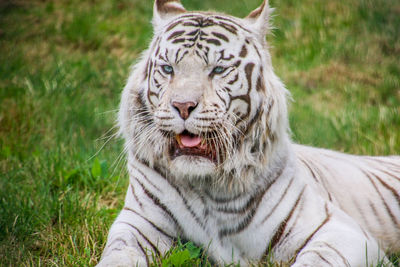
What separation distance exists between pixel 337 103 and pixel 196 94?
4.05m

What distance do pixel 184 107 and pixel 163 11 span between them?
879 mm

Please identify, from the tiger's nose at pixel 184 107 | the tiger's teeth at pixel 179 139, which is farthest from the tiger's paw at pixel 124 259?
the tiger's nose at pixel 184 107

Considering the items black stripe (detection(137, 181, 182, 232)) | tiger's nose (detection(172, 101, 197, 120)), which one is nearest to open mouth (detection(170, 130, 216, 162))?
tiger's nose (detection(172, 101, 197, 120))

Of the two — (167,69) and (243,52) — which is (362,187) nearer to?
(243,52)

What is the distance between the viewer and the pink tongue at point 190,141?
8.01 feet

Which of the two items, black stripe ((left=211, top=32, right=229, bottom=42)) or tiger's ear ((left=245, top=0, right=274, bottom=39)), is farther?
tiger's ear ((left=245, top=0, right=274, bottom=39))

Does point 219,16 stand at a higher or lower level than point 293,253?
higher

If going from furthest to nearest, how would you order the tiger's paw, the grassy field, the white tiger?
the grassy field → the white tiger → the tiger's paw

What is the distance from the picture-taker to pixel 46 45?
6863mm

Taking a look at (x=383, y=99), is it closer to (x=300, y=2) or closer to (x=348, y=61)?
(x=348, y=61)

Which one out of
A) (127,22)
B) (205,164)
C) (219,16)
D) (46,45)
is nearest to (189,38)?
(219,16)

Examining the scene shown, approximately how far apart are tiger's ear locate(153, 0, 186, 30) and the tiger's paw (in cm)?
125

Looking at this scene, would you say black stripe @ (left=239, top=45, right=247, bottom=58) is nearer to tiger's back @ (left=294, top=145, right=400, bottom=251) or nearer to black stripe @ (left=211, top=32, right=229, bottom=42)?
black stripe @ (left=211, top=32, right=229, bottom=42)

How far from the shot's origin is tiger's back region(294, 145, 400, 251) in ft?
10.3
